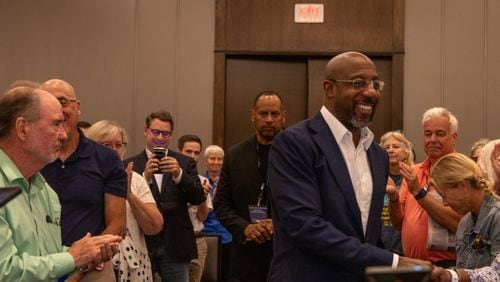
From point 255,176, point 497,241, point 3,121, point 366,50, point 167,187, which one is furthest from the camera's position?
point 366,50

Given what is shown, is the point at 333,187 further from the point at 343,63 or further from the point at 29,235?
the point at 29,235

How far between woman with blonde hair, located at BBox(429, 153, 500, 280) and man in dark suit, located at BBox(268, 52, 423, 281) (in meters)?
0.57

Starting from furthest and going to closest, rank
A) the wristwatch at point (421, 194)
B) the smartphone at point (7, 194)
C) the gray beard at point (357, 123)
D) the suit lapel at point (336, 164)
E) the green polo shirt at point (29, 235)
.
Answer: the wristwatch at point (421, 194), the gray beard at point (357, 123), the suit lapel at point (336, 164), the green polo shirt at point (29, 235), the smartphone at point (7, 194)

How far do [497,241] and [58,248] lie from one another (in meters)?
1.76

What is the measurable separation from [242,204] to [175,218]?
78 cm

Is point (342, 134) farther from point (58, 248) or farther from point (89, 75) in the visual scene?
point (89, 75)

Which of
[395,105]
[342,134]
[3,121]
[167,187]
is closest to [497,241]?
[342,134]

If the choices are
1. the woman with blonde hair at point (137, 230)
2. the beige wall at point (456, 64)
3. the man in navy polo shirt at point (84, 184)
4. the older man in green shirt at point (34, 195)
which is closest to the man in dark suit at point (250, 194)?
the woman with blonde hair at point (137, 230)

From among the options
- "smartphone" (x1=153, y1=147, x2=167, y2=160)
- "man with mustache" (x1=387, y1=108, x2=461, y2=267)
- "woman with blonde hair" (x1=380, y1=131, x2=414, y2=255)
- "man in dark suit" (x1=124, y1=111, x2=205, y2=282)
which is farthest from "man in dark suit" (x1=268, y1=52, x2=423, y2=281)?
"man in dark suit" (x1=124, y1=111, x2=205, y2=282)

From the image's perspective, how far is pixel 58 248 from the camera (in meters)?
2.70

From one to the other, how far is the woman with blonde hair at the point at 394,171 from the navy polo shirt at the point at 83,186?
77.2 inches

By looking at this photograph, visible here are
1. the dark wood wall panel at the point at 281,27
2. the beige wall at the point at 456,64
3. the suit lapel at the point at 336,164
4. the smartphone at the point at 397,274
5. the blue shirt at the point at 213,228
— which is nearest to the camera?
the smartphone at the point at 397,274

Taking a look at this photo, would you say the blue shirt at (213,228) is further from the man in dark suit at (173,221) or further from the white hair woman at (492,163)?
the white hair woman at (492,163)

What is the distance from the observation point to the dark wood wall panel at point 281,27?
7684 mm
